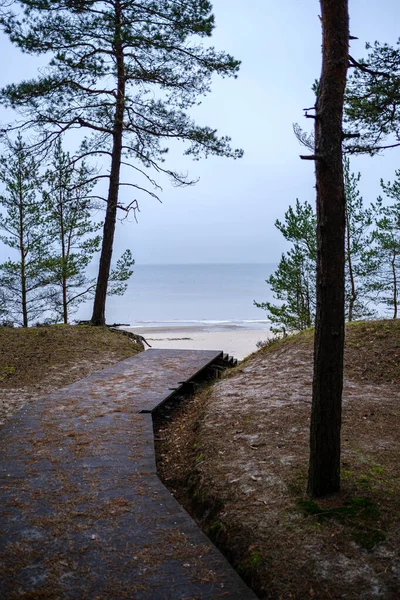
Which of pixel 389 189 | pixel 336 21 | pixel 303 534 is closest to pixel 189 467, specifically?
pixel 303 534

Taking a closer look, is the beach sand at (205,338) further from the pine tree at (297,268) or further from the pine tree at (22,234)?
the pine tree at (22,234)

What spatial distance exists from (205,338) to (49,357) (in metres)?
16.8

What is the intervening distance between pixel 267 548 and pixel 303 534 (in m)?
0.26

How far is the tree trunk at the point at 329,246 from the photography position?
10.4ft

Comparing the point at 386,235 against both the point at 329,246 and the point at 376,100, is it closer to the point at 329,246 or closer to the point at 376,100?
the point at 376,100

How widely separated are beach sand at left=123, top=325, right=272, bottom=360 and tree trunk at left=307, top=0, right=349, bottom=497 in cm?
1449

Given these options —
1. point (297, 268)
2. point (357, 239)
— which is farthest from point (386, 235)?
point (297, 268)

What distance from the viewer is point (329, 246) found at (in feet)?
10.4

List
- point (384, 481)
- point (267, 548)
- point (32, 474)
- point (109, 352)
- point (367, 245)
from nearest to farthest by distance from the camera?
point (267, 548) → point (384, 481) → point (32, 474) → point (109, 352) → point (367, 245)

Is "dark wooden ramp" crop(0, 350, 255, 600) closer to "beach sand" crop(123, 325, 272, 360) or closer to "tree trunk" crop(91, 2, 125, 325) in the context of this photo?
"tree trunk" crop(91, 2, 125, 325)

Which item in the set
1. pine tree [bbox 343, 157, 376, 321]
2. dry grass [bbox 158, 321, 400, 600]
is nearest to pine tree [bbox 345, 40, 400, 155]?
dry grass [bbox 158, 321, 400, 600]

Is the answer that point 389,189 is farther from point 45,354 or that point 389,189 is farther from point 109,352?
point 45,354

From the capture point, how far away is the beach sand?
21.0 m

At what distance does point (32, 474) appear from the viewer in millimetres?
3754
